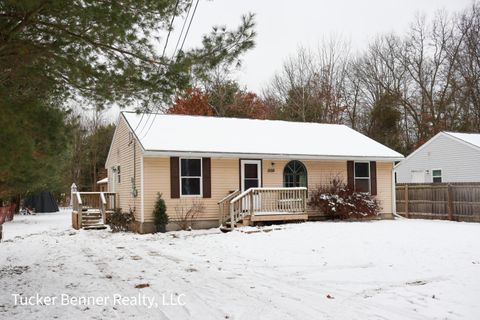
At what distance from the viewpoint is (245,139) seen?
19.8 m

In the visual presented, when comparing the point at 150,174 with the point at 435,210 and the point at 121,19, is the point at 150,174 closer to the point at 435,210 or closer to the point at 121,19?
the point at 121,19

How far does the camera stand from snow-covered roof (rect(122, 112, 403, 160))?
18.0 meters

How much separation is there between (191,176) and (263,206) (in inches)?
118

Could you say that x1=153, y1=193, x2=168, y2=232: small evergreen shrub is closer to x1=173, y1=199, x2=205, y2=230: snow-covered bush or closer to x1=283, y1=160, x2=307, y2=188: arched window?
x1=173, y1=199, x2=205, y2=230: snow-covered bush

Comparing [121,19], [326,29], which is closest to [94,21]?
[121,19]

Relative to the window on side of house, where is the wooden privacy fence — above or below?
below

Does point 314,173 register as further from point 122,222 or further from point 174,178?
point 122,222

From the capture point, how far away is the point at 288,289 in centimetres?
768

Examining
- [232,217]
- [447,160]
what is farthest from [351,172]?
[447,160]

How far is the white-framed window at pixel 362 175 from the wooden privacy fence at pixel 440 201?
8.02ft

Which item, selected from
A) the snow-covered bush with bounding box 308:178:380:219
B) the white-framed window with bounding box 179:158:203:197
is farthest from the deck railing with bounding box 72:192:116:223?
the snow-covered bush with bounding box 308:178:380:219

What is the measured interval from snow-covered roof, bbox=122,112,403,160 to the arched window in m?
0.67

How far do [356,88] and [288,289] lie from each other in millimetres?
34156

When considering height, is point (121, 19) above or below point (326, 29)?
below
